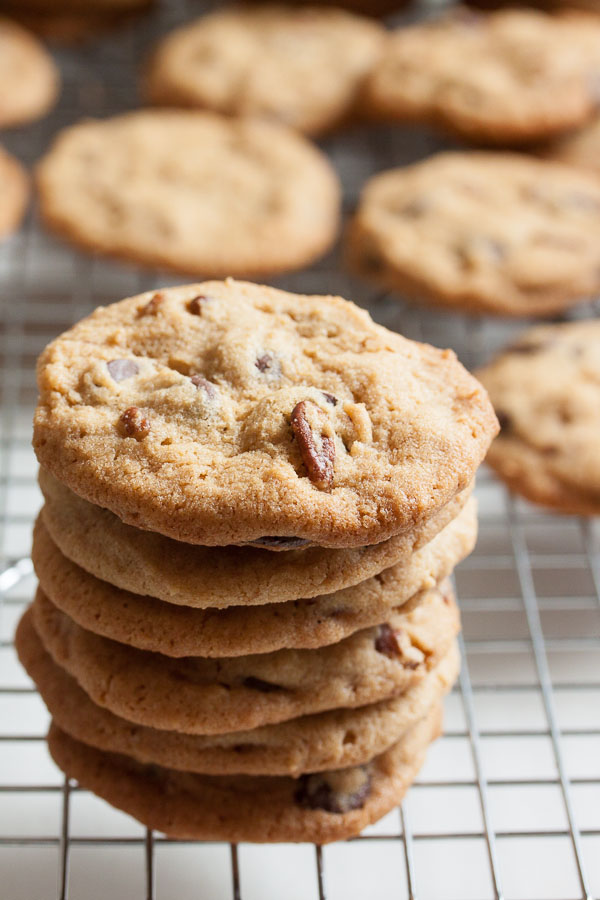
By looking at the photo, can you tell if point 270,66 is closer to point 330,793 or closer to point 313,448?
point 313,448

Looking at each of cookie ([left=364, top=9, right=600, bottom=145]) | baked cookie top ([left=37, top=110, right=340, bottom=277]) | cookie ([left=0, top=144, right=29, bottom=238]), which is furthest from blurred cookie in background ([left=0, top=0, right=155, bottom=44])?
cookie ([left=364, top=9, right=600, bottom=145])

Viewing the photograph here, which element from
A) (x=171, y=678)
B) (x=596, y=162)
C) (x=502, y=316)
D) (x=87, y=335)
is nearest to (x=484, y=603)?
(x=502, y=316)

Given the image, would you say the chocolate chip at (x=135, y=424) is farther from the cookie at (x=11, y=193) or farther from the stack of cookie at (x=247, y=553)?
the cookie at (x=11, y=193)

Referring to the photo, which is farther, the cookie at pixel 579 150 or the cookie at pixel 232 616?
the cookie at pixel 579 150

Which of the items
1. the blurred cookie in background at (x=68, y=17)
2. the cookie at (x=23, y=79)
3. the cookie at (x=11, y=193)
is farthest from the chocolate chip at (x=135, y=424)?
the blurred cookie in background at (x=68, y=17)

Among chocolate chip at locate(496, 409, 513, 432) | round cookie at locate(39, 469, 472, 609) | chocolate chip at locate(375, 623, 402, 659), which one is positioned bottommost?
chocolate chip at locate(496, 409, 513, 432)

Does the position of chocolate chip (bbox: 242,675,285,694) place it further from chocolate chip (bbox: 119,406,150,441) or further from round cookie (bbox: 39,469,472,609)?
chocolate chip (bbox: 119,406,150,441)
